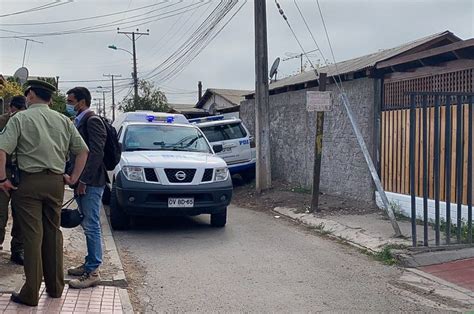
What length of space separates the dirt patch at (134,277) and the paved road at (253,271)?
0.19 feet

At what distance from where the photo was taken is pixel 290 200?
39.5ft

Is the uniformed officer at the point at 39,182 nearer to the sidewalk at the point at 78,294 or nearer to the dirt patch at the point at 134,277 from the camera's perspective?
the sidewalk at the point at 78,294

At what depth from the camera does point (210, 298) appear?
17.8 ft

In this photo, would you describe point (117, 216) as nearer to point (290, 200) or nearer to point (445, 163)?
point (290, 200)

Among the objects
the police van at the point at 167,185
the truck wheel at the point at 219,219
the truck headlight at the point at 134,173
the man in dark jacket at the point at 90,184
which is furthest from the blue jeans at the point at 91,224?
the truck wheel at the point at 219,219

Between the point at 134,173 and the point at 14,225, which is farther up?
the point at 134,173

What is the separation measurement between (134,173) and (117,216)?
2.72 ft

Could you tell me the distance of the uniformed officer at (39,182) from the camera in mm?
4598

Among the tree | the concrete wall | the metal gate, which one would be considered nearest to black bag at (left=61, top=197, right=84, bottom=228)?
the metal gate

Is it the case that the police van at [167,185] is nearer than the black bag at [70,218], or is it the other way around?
the black bag at [70,218]

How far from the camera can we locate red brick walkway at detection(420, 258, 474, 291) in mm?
6191

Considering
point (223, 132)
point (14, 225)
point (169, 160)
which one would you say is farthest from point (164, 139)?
point (223, 132)

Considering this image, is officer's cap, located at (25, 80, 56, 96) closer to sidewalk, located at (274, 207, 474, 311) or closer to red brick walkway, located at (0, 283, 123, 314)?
red brick walkway, located at (0, 283, 123, 314)

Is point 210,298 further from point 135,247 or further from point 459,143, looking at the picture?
point 459,143
